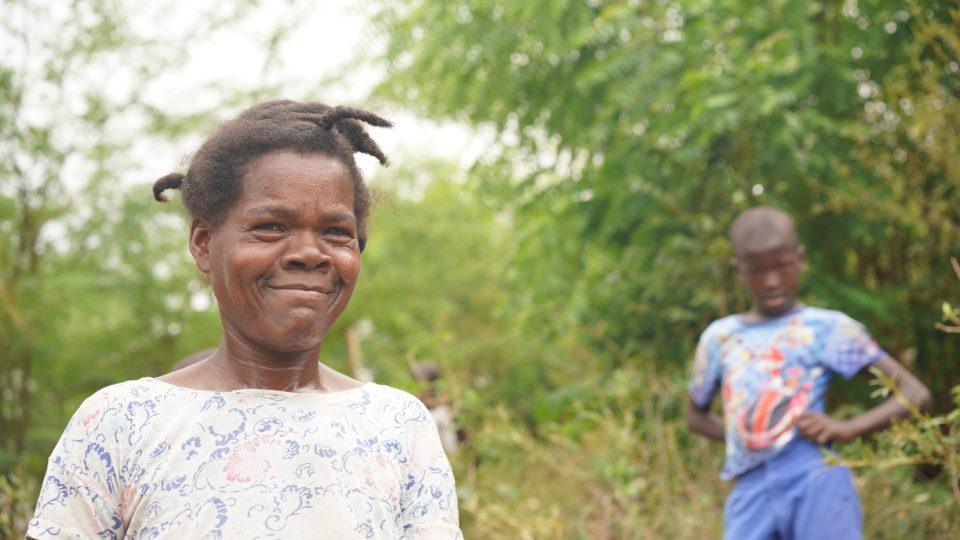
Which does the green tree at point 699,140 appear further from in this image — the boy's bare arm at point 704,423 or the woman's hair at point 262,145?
the woman's hair at point 262,145

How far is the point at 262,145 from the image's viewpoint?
2068 mm

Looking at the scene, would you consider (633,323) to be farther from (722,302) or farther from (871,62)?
(871,62)

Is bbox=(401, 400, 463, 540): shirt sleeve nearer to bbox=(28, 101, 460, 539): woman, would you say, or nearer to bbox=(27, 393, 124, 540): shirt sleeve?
bbox=(28, 101, 460, 539): woman

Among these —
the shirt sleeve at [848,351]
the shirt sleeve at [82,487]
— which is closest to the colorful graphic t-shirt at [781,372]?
the shirt sleeve at [848,351]

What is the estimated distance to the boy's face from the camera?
4.25 meters

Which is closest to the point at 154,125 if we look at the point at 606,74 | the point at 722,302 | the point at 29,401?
the point at 29,401

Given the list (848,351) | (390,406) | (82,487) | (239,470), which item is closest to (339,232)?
(390,406)

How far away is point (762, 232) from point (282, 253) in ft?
9.01

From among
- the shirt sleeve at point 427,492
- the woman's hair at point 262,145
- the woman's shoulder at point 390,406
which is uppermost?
the woman's hair at point 262,145

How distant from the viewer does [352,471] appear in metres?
1.99

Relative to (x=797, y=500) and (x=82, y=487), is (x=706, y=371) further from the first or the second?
(x=82, y=487)

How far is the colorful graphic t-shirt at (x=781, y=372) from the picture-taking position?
4070 mm

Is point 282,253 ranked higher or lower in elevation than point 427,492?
higher

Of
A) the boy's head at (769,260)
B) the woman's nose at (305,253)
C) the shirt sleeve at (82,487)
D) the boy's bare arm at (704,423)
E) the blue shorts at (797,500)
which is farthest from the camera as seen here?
the boy's bare arm at (704,423)
